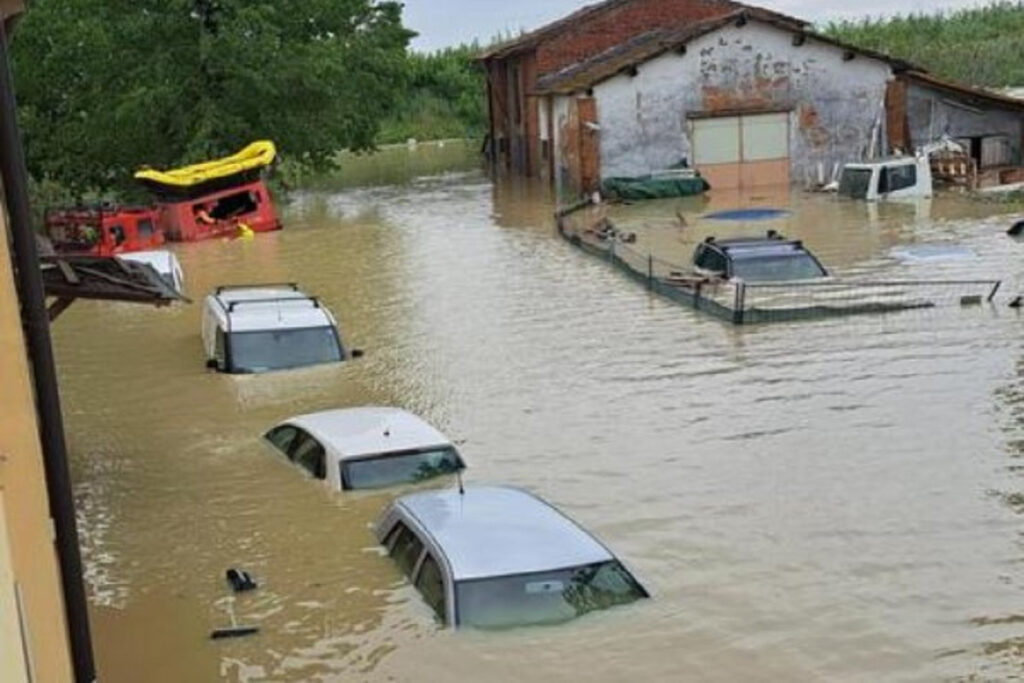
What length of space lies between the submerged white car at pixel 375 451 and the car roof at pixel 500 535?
78.8 inches

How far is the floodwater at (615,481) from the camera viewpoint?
10453 mm

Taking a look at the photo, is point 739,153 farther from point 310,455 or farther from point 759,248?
point 310,455

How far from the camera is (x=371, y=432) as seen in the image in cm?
1427

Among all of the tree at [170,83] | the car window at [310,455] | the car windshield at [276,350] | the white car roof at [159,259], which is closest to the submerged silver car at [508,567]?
the car window at [310,455]

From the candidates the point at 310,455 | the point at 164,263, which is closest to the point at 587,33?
the point at 164,263

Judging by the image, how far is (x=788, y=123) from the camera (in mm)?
42875

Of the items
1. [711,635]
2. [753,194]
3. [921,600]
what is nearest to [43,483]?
[711,635]

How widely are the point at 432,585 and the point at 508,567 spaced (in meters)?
0.81

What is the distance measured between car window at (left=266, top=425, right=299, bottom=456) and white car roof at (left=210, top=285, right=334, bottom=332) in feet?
12.8

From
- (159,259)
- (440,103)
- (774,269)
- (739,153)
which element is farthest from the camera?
(440,103)

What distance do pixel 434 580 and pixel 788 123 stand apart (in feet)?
112

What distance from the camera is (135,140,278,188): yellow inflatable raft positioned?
36.4 meters

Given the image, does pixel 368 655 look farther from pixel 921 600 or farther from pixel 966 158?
pixel 966 158

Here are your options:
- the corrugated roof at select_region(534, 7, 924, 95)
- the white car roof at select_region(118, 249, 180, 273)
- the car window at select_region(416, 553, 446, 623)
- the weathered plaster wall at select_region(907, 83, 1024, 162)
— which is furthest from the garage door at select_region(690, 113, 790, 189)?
the car window at select_region(416, 553, 446, 623)
